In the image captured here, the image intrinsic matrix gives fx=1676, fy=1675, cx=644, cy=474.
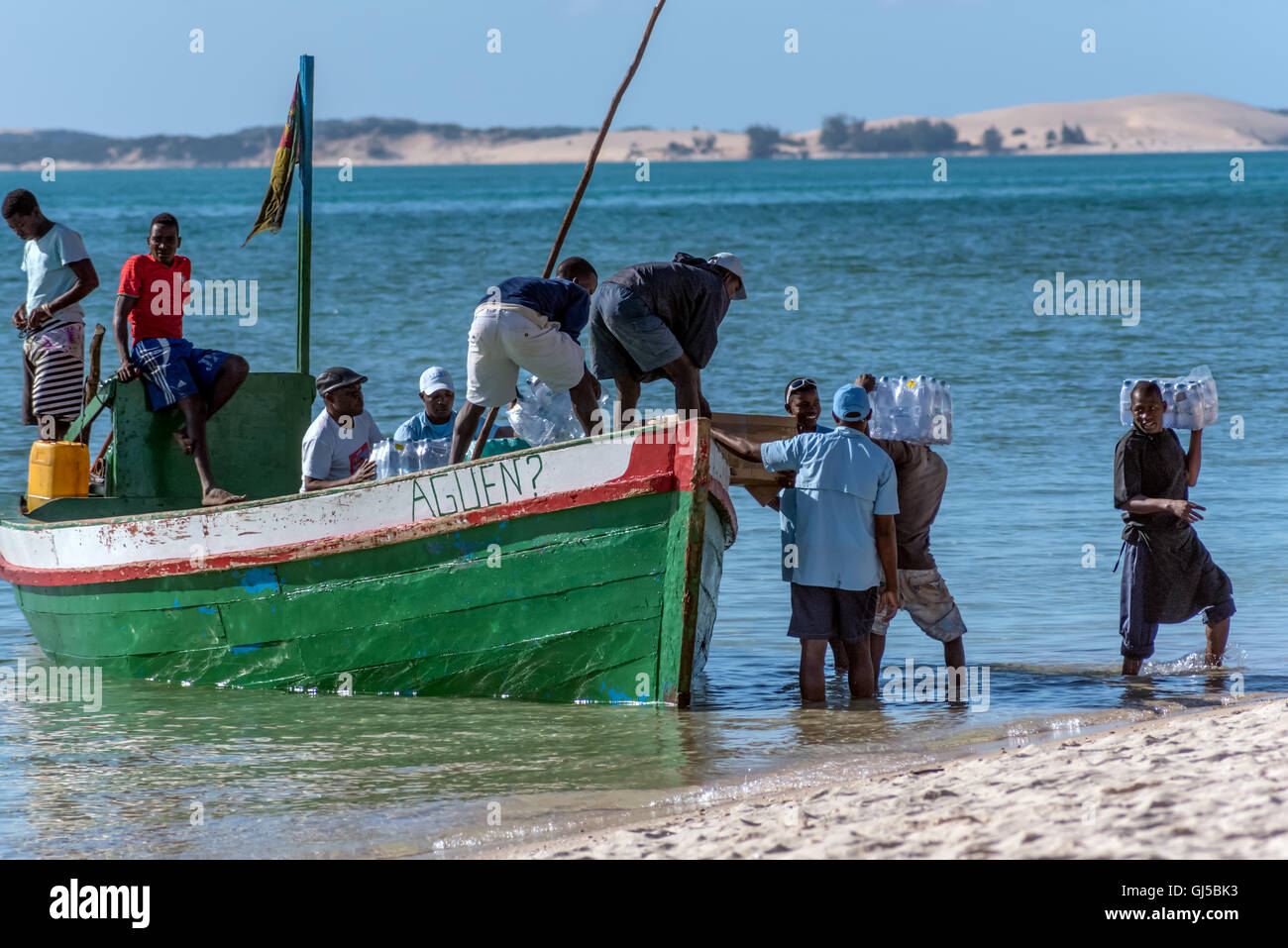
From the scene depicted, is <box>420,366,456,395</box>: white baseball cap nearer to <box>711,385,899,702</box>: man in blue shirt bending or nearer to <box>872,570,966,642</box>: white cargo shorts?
<box>711,385,899,702</box>: man in blue shirt bending

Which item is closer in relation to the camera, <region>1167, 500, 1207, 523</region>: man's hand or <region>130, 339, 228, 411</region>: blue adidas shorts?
<region>1167, 500, 1207, 523</region>: man's hand

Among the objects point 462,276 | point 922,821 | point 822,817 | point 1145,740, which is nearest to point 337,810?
point 822,817

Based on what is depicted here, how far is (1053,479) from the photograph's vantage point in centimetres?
1368

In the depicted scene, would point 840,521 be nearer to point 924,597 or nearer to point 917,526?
point 917,526

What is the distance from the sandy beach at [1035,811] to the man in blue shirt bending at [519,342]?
7.30 feet

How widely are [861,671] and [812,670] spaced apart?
0.27 meters

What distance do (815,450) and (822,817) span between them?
74.6 inches

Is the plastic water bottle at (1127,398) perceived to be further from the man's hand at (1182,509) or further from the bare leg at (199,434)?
the bare leg at (199,434)

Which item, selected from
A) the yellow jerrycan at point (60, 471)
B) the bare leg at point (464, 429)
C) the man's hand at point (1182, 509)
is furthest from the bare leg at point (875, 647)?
the yellow jerrycan at point (60, 471)

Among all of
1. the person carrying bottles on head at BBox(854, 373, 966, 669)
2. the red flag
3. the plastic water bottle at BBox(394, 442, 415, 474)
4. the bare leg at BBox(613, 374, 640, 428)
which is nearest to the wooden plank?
the bare leg at BBox(613, 374, 640, 428)

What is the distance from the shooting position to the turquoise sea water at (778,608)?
20.6 feet

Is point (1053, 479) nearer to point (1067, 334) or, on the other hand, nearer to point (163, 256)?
point (163, 256)

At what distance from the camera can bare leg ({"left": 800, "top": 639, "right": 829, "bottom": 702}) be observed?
7.14m

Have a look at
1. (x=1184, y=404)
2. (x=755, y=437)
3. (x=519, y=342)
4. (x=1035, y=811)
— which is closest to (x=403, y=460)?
(x=519, y=342)
